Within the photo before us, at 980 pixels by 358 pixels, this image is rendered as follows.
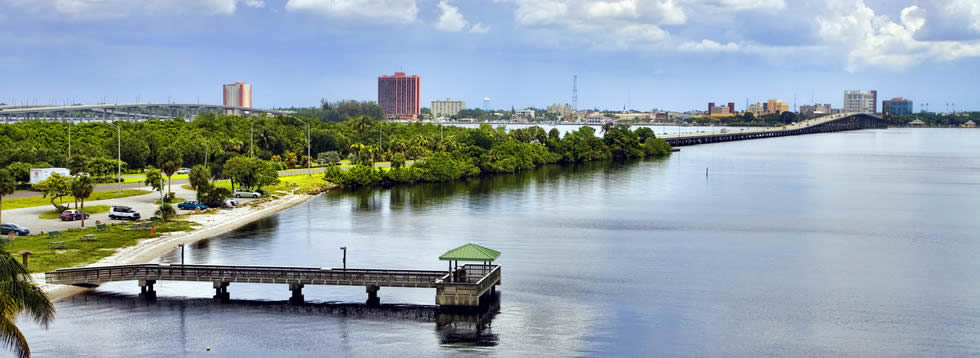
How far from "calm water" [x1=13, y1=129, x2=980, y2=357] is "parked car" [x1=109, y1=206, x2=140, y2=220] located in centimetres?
821

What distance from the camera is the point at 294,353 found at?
43.8 m

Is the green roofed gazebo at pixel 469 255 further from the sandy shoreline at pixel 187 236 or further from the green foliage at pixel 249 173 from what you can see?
the green foliage at pixel 249 173

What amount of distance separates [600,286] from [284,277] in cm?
1836

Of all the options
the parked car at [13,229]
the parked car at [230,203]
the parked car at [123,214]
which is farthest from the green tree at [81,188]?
the parked car at [230,203]

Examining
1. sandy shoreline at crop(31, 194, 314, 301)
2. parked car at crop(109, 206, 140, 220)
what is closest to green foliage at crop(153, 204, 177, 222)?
parked car at crop(109, 206, 140, 220)

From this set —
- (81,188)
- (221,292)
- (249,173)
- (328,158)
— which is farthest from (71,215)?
(328,158)

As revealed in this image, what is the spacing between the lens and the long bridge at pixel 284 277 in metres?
51.5

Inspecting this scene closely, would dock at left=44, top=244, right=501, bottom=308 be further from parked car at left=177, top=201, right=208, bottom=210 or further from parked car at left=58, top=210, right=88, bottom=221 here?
parked car at left=177, top=201, right=208, bottom=210

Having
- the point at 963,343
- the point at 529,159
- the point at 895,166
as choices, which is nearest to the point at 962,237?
the point at 963,343

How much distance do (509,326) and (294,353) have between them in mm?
10536

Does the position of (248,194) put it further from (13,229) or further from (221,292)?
(221,292)

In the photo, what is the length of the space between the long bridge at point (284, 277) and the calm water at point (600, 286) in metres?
1.09

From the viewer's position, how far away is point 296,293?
53.4 meters

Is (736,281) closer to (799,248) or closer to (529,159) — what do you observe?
(799,248)
